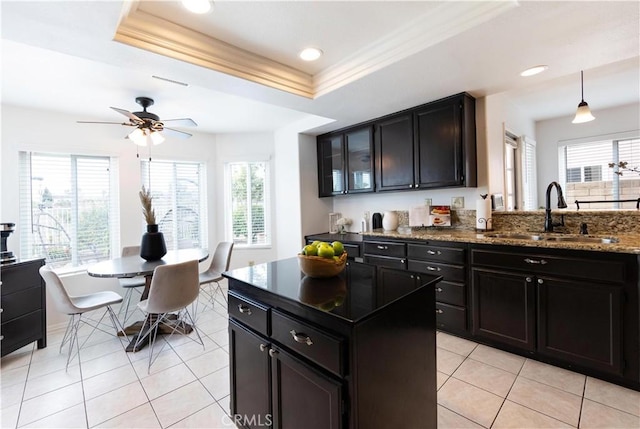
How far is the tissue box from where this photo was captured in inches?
126

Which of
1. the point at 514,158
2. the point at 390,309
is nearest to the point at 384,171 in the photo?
the point at 514,158

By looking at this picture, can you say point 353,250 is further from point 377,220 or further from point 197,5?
point 197,5

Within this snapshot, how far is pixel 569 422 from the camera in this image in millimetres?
1647

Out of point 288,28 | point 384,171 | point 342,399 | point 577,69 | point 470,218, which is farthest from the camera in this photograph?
point 384,171

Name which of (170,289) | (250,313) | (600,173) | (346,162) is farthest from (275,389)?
(600,173)

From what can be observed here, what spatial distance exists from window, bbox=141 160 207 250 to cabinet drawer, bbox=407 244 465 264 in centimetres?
333

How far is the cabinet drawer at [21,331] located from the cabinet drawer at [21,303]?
0.05 metres

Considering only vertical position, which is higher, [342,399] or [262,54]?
[262,54]

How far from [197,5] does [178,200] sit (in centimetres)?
328

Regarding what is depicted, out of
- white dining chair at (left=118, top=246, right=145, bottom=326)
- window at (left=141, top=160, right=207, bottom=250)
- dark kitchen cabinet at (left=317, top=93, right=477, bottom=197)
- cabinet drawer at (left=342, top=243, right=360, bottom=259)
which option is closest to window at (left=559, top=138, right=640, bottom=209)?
dark kitchen cabinet at (left=317, top=93, right=477, bottom=197)

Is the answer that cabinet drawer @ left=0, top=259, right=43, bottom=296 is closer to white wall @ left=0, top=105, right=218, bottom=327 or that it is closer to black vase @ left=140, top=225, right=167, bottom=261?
white wall @ left=0, top=105, right=218, bottom=327

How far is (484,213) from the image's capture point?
2.86 metres

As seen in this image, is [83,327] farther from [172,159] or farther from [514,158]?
[514,158]

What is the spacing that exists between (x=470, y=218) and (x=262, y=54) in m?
2.65
